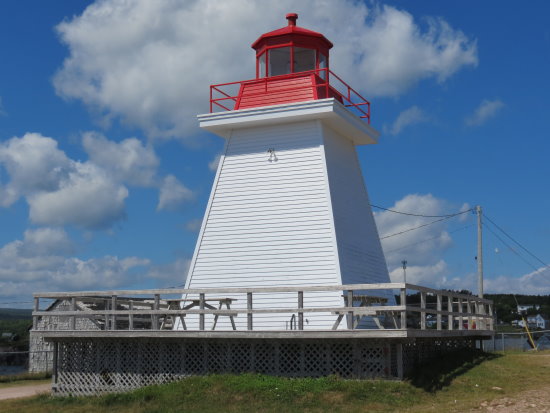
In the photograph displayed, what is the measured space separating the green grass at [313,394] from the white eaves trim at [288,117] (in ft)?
22.6

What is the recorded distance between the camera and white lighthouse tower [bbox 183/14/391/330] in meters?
18.3

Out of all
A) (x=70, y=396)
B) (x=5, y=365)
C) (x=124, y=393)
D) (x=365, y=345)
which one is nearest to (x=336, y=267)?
(x=365, y=345)

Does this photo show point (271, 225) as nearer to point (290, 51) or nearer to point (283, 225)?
point (283, 225)

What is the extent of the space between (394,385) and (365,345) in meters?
1.01

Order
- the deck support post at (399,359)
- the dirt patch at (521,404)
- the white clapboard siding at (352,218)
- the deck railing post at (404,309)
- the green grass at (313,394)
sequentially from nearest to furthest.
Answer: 1. the dirt patch at (521,404)
2. the green grass at (313,394)
3. the deck railing post at (404,309)
4. the deck support post at (399,359)
5. the white clapboard siding at (352,218)

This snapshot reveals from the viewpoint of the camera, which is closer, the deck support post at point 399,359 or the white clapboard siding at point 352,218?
the deck support post at point 399,359

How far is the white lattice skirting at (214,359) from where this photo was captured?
14.9m

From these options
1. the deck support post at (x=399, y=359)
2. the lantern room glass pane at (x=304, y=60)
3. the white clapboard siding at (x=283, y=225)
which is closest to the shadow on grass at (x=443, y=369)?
the deck support post at (x=399, y=359)

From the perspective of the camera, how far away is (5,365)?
3159 cm

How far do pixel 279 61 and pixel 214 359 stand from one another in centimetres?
946

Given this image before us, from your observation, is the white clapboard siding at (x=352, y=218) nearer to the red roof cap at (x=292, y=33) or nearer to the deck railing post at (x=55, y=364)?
the red roof cap at (x=292, y=33)

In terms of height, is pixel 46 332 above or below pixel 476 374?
above

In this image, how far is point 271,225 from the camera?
19.0 meters

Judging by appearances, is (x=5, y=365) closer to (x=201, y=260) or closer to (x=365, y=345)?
(x=201, y=260)
